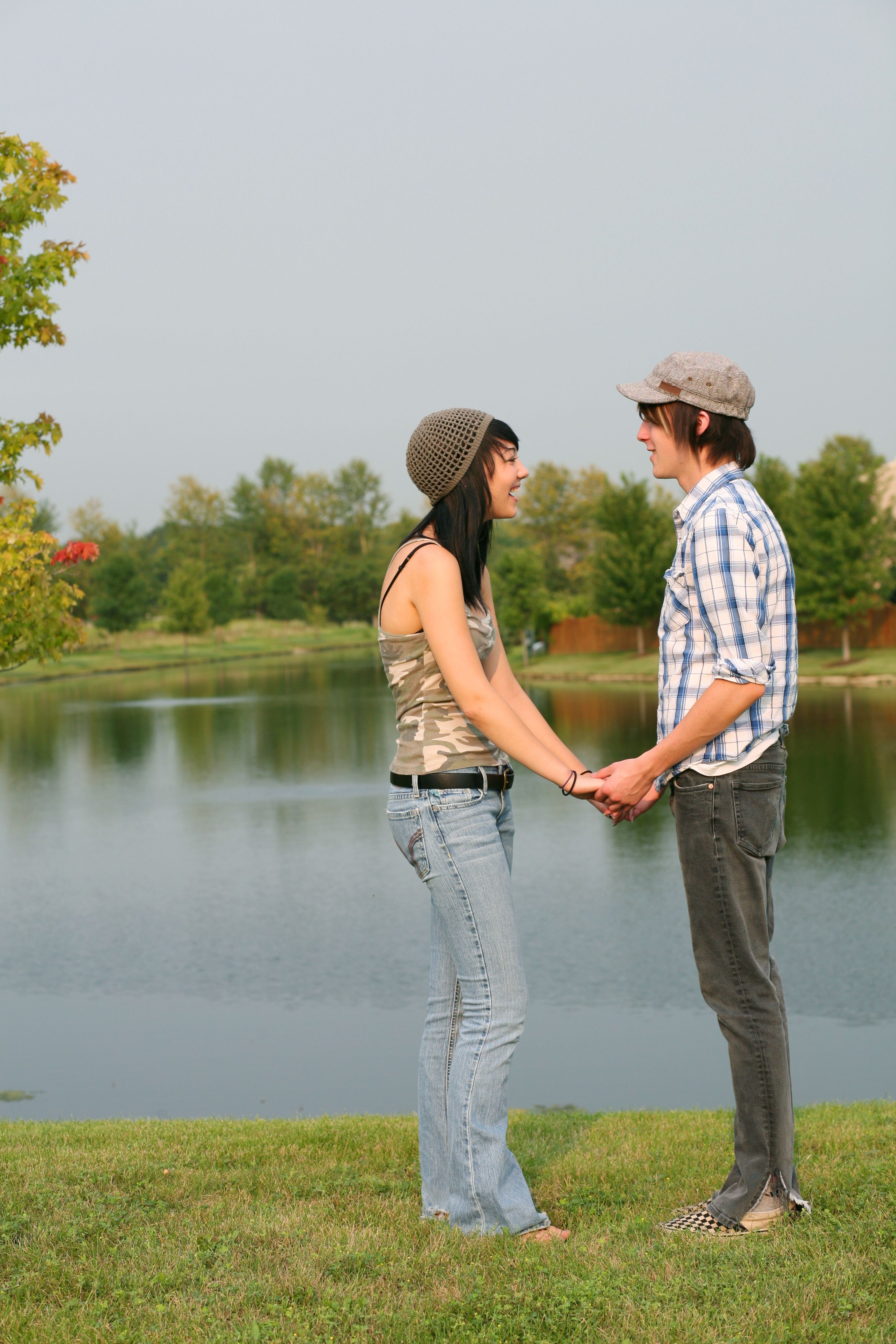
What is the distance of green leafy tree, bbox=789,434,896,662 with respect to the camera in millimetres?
37938

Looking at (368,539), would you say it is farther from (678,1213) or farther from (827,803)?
(678,1213)

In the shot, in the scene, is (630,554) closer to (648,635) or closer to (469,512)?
(648,635)

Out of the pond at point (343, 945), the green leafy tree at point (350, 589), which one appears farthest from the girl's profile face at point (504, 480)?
the green leafy tree at point (350, 589)

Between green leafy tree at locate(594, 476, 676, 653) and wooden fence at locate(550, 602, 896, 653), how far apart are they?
1.72 m

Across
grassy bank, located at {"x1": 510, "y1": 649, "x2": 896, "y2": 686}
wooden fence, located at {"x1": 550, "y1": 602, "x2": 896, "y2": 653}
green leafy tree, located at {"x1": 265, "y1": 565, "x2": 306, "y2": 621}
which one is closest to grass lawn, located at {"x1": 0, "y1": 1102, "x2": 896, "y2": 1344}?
grassy bank, located at {"x1": 510, "y1": 649, "x2": 896, "y2": 686}

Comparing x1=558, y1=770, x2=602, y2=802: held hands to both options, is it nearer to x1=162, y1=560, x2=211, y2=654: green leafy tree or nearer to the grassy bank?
the grassy bank

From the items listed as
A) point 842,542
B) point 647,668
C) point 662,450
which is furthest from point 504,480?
point 647,668

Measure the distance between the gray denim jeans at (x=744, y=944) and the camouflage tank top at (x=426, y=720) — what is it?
1.83 feet

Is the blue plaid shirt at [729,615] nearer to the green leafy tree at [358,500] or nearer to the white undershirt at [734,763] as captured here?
the white undershirt at [734,763]

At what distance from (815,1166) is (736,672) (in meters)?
1.66

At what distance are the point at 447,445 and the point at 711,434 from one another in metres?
0.71

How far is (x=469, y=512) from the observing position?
322 centimetres

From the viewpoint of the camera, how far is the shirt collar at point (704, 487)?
3.23m

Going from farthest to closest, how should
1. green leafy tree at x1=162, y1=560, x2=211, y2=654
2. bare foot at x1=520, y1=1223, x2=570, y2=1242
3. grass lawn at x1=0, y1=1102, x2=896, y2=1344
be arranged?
green leafy tree at x1=162, y1=560, x2=211, y2=654, bare foot at x1=520, y1=1223, x2=570, y2=1242, grass lawn at x1=0, y1=1102, x2=896, y2=1344
